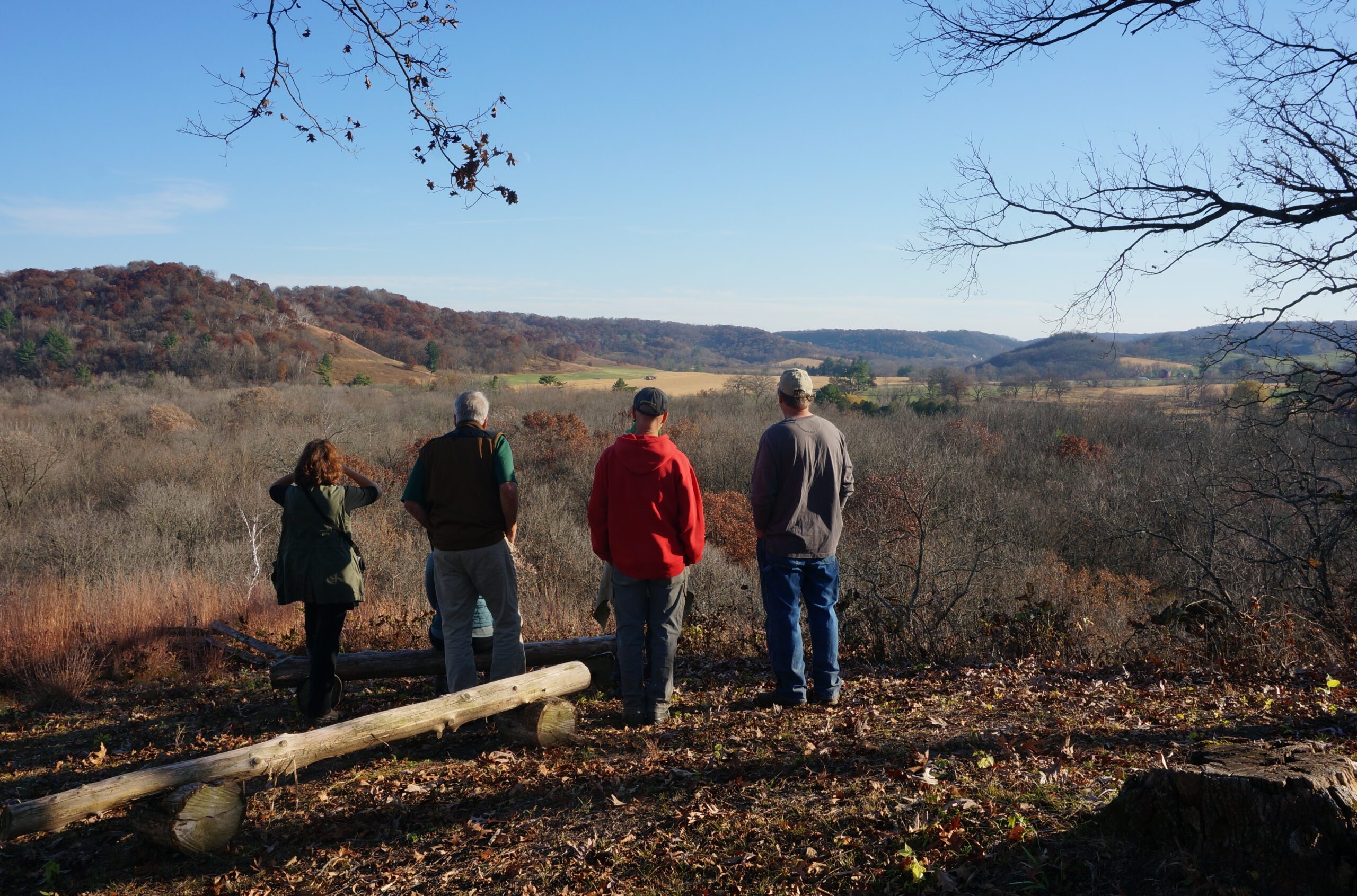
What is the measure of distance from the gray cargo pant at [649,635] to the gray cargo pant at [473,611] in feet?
2.23

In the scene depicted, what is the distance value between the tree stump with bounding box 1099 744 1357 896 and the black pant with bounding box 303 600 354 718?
4571 millimetres

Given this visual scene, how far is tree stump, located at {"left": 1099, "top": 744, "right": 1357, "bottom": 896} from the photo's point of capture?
2777 mm

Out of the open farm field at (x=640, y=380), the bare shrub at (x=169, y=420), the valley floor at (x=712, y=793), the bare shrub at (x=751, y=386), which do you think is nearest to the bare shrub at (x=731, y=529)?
the valley floor at (x=712, y=793)

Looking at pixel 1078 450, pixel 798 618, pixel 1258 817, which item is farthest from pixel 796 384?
pixel 1078 450

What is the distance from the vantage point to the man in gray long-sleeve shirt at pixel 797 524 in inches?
210

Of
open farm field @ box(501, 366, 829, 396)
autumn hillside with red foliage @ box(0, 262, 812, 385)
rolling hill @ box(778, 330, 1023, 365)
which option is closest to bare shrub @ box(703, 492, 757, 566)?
open farm field @ box(501, 366, 829, 396)

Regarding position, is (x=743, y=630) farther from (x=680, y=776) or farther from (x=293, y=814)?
(x=293, y=814)

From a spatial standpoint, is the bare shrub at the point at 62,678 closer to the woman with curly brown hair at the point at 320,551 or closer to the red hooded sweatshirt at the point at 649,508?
the woman with curly brown hair at the point at 320,551

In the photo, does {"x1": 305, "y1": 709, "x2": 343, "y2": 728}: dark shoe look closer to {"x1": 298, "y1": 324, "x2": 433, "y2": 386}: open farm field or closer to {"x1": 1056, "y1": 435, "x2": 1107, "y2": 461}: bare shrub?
{"x1": 1056, "y1": 435, "x2": 1107, "y2": 461}: bare shrub

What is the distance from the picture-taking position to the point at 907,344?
14200 cm

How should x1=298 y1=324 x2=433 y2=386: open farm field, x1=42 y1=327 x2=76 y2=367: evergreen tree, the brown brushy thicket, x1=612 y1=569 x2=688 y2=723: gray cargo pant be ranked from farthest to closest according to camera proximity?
x1=298 y1=324 x2=433 y2=386: open farm field → x1=42 y1=327 x2=76 y2=367: evergreen tree → the brown brushy thicket → x1=612 y1=569 x2=688 y2=723: gray cargo pant

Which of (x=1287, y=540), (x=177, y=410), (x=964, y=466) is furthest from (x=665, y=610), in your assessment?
(x=177, y=410)

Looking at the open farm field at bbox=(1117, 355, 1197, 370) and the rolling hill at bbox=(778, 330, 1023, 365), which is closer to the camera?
the open farm field at bbox=(1117, 355, 1197, 370)

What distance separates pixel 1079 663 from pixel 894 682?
1725 mm
